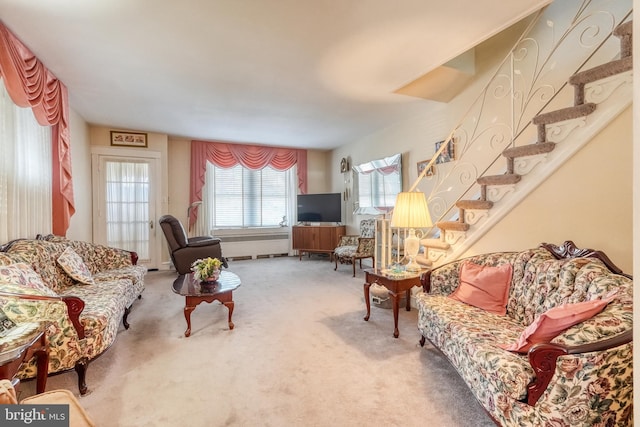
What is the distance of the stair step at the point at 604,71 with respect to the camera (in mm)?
1772

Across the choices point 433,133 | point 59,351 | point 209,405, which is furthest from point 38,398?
point 433,133

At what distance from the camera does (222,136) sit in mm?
5484

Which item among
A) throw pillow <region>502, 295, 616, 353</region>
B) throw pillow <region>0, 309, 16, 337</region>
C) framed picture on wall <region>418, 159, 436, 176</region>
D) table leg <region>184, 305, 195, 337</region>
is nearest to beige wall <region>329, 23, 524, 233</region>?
framed picture on wall <region>418, 159, 436, 176</region>

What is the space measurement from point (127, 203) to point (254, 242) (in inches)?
97.1

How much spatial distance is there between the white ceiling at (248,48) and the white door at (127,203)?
44.0 inches

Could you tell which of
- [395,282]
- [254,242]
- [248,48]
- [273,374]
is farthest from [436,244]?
[254,242]

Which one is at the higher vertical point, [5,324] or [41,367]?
[5,324]

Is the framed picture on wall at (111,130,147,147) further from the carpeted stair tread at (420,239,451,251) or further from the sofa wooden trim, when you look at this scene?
the sofa wooden trim

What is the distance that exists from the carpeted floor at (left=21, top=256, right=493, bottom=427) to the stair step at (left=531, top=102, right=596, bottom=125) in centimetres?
200

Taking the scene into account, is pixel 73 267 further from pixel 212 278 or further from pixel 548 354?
pixel 548 354

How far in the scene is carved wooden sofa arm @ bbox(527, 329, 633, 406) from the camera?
1088 mm

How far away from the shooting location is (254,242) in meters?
6.30

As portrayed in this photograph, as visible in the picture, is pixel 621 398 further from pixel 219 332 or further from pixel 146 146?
pixel 146 146

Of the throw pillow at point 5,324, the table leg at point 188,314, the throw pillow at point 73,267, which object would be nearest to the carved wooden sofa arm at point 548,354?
the table leg at point 188,314
